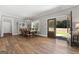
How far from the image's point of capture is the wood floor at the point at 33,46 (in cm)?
320

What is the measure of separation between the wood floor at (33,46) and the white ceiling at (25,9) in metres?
0.75

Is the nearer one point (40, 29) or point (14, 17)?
point (14, 17)

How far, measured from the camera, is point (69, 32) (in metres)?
3.23

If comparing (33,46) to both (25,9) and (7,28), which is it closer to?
(7,28)

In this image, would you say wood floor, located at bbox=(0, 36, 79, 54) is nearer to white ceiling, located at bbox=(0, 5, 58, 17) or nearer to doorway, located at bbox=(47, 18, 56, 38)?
doorway, located at bbox=(47, 18, 56, 38)

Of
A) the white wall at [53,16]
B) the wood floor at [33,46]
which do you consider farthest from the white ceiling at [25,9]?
the wood floor at [33,46]

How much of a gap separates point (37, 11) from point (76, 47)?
163 cm

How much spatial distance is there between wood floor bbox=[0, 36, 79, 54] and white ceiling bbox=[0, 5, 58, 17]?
0.75 m

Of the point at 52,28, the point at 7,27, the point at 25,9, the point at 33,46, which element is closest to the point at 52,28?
the point at 52,28

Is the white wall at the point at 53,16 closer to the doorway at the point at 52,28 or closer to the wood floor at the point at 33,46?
the doorway at the point at 52,28

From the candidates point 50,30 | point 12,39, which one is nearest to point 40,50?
point 50,30

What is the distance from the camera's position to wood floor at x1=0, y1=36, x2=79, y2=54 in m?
3.20

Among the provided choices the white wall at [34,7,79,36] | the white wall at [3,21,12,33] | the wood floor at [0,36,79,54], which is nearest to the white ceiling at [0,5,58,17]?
the white wall at [34,7,79,36]
